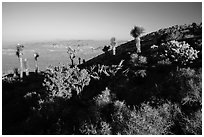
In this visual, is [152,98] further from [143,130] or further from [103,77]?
[103,77]

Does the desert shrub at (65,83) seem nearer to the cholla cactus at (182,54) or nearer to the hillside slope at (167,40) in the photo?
the cholla cactus at (182,54)

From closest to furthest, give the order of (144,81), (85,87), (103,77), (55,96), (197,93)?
(197,93) < (144,81) < (55,96) < (85,87) < (103,77)

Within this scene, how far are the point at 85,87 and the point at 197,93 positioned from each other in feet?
47.0

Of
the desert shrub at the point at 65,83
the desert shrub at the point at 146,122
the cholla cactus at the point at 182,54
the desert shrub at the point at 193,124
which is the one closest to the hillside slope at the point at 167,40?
the cholla cactus at the point at 182,54

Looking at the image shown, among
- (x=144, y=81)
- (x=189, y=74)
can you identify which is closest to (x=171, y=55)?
(x=144, y=81)

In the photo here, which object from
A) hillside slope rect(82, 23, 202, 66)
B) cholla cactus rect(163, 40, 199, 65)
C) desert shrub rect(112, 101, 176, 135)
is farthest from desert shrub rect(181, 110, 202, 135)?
hillside slope rect(82, 23, 202, 66)

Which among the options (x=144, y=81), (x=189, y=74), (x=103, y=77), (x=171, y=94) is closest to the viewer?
(x=171, y=94)

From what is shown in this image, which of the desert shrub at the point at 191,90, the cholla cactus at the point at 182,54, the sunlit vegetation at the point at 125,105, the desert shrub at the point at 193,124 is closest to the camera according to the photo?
the desert shrub at the point at 193,124

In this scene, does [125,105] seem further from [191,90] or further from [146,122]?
[191,90]

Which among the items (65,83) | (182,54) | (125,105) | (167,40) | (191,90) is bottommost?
(65,83)

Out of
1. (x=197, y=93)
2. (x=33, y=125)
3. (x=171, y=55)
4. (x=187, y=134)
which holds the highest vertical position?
(x=171, y=55)

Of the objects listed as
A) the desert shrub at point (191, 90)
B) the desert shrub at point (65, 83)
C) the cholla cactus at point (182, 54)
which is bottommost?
the desert shrub at point (65, 83)

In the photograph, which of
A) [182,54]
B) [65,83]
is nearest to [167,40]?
[182,54]

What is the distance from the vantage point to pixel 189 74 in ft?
47.9
